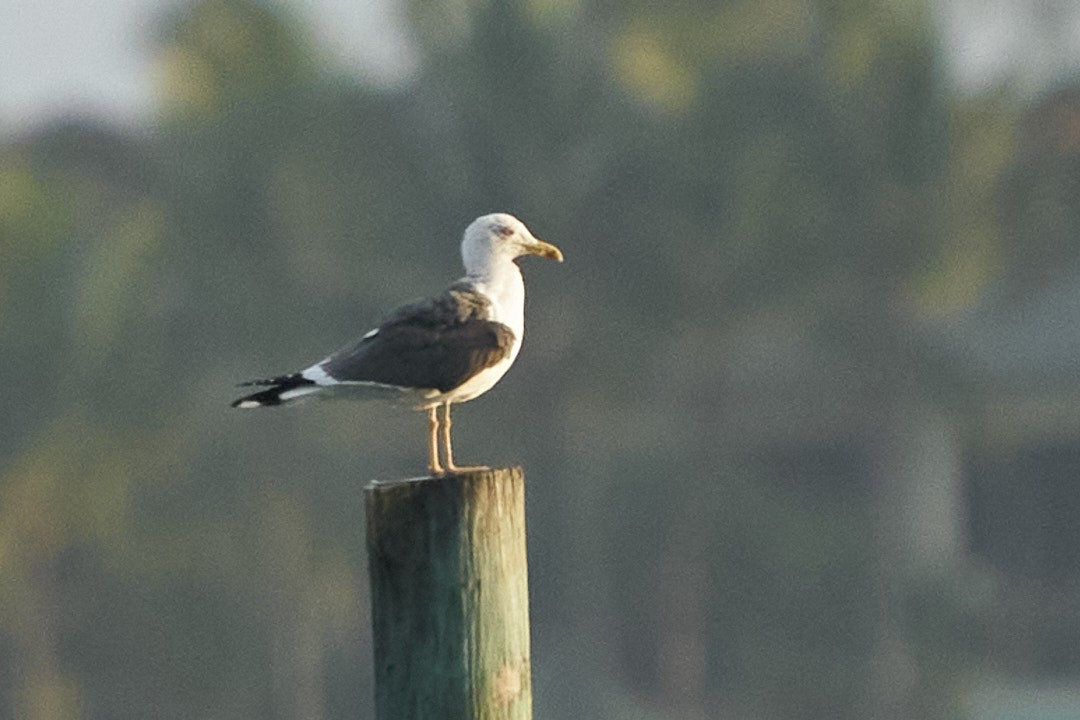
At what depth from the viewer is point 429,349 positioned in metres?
5.45

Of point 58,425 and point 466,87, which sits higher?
point 466,87

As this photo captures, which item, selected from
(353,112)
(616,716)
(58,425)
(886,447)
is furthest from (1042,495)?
(58,425)

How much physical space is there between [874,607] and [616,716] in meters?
2.20

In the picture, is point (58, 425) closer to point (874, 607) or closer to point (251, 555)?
point (251, 555)

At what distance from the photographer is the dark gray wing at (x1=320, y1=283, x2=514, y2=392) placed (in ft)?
17.8

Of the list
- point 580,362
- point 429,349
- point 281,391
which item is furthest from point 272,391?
point 580,362

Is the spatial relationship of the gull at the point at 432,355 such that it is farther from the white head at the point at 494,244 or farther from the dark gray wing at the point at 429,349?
the white head at the point at 494,244

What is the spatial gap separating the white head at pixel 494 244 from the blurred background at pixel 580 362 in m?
16.7

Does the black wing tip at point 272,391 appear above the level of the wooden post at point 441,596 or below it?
above

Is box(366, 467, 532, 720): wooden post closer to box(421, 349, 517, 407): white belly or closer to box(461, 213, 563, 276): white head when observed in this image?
box(421, 349, 517, 407): white belly

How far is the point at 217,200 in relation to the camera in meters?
24.4

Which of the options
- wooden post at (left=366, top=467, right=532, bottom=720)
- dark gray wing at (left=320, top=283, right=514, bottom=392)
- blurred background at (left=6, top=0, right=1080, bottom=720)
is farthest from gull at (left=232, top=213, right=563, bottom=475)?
blurred background at (left=6, top=0, right=1080, bottom=720)

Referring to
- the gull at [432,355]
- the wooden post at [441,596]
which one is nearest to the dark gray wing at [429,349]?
the gull at [432,355]

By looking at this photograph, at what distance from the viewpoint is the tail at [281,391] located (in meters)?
5.09
